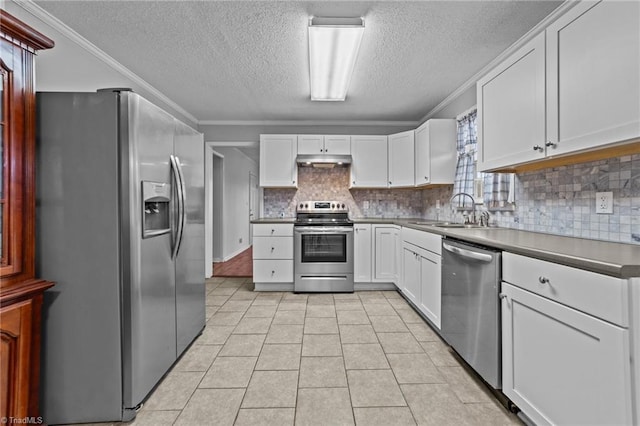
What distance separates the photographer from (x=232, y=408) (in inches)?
67.1

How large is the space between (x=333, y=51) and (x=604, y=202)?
6.74 feet

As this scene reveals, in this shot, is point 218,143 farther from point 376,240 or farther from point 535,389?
point 535,389

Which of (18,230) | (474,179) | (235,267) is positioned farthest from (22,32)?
(235,267)

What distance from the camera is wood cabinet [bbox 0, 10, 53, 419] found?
1290 mm

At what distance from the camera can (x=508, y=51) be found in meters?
2.55

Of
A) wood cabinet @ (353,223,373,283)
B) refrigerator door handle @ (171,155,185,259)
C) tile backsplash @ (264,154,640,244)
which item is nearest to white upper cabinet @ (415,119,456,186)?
tile backsplash @ (264,154,640,244)

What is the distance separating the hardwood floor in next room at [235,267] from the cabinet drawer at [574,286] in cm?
409

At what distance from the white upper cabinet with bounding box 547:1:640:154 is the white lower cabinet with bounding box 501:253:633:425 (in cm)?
68

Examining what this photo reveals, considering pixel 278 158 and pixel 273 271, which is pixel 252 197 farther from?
pixel 273 271

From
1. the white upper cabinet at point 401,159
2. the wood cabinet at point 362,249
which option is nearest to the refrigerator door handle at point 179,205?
the wood cabinet at point 362,249

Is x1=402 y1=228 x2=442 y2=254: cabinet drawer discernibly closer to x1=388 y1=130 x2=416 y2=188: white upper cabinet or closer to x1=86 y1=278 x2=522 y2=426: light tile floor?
x1=86 y1=278 x2=522 y2=426: light tile floor

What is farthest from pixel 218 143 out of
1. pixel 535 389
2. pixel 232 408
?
pixel 535 389

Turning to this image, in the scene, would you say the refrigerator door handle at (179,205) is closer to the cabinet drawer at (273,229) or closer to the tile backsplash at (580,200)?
the cabinet drawer at (273,229)

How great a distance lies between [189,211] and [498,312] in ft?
7.11
